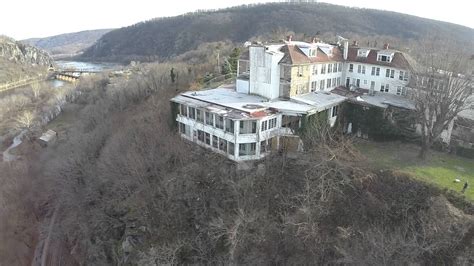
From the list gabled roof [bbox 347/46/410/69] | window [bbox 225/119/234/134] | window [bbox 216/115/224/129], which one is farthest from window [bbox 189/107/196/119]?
gabled roof [bbox 347/46/410/69]

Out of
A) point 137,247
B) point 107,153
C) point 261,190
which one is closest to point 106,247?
point 137,247

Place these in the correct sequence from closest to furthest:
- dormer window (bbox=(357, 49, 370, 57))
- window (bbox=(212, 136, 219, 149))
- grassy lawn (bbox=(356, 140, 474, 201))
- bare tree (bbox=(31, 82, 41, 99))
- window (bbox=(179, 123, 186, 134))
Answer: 1. grassy lawn (bbox=(356, 140, 474, 201))
2. window (bbox=(212, 136, 219, 149))
3. window (bbox=(179, 123, 186, 134))
4. dormer window (bbox=(357, 49, 370, 57))
5. bare tree (bbox=(31, 82, 41, 99))

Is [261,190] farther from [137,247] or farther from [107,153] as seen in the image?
[107,153]

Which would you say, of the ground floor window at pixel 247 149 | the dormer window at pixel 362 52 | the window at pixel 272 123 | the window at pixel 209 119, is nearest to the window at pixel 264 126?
the window at pixel 272 123

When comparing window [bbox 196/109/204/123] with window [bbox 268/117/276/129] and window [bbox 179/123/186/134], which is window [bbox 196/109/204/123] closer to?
window [bbox 179/123/186/134]

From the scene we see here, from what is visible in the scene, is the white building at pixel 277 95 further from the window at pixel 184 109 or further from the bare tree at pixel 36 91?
the bare tree at pixel 36 91

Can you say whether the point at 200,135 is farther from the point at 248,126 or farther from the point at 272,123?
the point at 272,123

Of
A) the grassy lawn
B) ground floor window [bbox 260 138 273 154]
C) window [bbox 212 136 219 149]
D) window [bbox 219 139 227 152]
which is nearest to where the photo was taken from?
the grassy lawn
